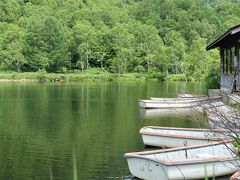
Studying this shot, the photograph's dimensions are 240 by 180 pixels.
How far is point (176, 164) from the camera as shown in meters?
11.8

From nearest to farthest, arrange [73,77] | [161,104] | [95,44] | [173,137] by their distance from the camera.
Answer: [173,137], [161,104], [73,77], [95,44]

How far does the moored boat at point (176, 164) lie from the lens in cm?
1181

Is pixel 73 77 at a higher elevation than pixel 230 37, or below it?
below

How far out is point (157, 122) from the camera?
84.8 feet

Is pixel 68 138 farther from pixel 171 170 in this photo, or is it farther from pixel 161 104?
pixel 161 104

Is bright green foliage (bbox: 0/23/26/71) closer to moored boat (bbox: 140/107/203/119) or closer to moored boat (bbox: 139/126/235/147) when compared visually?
moored boat (bbox: 140/107/203/119)

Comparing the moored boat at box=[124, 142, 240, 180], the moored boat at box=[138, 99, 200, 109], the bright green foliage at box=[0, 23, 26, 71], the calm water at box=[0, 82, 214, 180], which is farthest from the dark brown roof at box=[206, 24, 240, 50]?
the bright green foliage at box=[0, 23, 26, 71]

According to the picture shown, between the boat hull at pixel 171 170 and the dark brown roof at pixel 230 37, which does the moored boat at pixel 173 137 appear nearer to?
the boat hull at pixel 171 170

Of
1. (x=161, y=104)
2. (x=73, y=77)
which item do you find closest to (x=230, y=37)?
(x=161, y=104)

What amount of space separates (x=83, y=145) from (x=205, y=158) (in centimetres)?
764

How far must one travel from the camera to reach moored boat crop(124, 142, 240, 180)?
11.8 m

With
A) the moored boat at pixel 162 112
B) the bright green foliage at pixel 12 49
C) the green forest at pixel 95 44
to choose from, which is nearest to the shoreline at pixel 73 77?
the green forest at pixel 95 44

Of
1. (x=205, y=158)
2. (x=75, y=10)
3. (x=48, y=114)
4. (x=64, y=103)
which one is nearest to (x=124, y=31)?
(x=75, y=10)

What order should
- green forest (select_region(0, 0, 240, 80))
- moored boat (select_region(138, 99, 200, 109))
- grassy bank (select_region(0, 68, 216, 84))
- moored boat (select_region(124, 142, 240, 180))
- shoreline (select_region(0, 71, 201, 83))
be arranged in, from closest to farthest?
1. moored boat (select_region(124, 142, 240, 180))
2. moored boat (select_region(138, 99, 200, 109))
3. shoreline (select_region(0, 71, 201, 83))
4. grassy bank (select_region(0, 68, 216, 84))
5. green forest (select_region(0, 0, 240, 80))
